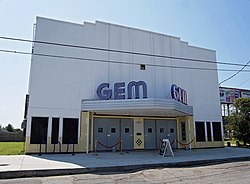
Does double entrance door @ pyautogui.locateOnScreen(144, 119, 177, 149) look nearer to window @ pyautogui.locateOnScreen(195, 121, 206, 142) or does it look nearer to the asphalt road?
window @ pyautogui.locateOnScreen(195, 121, 206, 142)

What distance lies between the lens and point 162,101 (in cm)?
1691

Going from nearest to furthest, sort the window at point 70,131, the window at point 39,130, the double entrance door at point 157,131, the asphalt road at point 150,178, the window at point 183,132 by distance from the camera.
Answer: the asphalt road at point 150,178 < the window at point 39,130 < the window at point 70,131 < the double entrance door at point 157,131 < the window at point 183,132

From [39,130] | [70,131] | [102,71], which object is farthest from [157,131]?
[39,130]

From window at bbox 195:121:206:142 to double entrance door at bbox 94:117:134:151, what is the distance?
6.71 meters

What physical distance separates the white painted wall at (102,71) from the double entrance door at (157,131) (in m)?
2.57

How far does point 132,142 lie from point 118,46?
8.73 metres

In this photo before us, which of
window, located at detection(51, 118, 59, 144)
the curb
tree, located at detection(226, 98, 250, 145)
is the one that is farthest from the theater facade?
the curb

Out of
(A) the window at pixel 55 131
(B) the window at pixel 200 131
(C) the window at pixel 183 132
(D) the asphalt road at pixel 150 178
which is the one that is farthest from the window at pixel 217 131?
(A) the window at pixel 55 131

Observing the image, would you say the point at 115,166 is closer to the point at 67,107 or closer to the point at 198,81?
the point at 67,107

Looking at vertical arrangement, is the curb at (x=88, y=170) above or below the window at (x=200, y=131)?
below

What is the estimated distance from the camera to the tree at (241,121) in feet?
82.2

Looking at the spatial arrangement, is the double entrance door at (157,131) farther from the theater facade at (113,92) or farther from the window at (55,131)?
the window at (55,131)

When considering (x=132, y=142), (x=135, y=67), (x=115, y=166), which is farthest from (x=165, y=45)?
(x=115, y=166)

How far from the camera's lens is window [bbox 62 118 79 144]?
1827 cm
